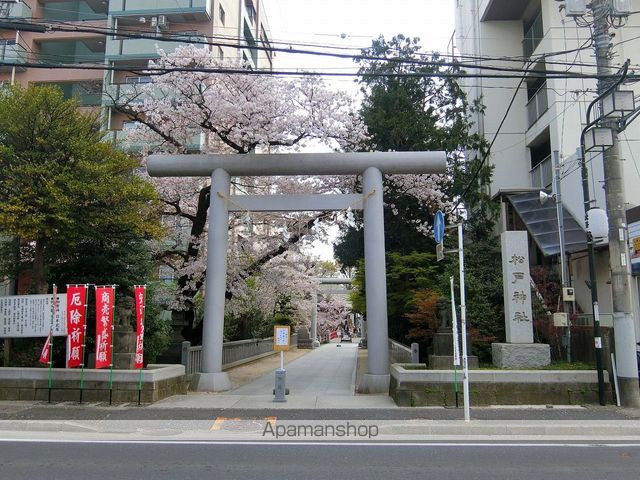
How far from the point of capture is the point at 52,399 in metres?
12.1

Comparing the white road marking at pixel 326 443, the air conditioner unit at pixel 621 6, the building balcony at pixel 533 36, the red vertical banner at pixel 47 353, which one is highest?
the building balcony at pixel 533 36

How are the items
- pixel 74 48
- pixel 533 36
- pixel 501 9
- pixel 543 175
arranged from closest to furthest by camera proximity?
pixel 543 175 < pixel 533 36 < pixel 501 9 < pixel 74 48

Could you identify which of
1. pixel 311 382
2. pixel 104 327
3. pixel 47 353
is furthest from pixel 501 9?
pixel 47 353

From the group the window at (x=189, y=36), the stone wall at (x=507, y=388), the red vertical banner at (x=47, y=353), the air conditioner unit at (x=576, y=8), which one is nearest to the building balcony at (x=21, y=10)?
the window at (x=189, y=36)

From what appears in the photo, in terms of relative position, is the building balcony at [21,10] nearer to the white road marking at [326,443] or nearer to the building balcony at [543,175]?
the building balcony at [543,175]

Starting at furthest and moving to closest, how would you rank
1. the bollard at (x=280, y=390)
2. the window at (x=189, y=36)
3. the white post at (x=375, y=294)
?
the white post at (x=375, y=294)
the window at (x=189, y=36)
the bollard at (x=280, y=390)

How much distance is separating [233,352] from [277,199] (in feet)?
36.4

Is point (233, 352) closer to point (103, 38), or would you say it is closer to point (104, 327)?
point (104, 327)

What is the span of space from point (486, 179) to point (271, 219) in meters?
8.82

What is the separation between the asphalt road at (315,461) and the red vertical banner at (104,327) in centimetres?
385

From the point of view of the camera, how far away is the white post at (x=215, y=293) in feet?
47.3

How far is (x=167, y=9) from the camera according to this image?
31203 millimetres

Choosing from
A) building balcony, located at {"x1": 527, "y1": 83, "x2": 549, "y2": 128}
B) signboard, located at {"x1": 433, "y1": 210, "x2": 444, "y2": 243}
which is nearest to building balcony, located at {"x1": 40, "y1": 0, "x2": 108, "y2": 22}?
building balcony, located at {"x1": 527, "y1": 83, "x2": 549, "y2": 128}

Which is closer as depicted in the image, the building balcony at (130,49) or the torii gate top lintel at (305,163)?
the torii gate top lintel at (305,163)
